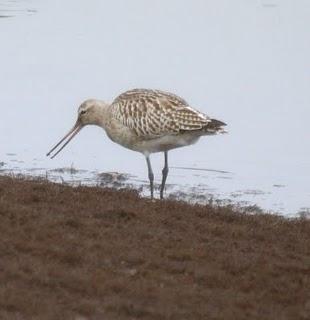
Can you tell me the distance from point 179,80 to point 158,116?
8.16 metres

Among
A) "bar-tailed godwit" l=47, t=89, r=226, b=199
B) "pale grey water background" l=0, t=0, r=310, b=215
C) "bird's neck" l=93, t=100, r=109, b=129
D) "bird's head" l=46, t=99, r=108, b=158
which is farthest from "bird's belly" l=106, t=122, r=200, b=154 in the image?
"pale grey water background" l=0, t=0, r=310, b=215

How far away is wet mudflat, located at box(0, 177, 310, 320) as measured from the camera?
337 inches

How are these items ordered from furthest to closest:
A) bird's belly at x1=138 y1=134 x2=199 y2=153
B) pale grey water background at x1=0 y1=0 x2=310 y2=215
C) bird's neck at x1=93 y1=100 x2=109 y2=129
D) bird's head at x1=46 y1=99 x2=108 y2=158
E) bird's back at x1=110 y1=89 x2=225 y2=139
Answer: pale grey water background at x1=0 y1=0 x2=310 y2=215
bird's head at x1=46 y1=99 x2=108 y2=158
bird's neck at x1=93 y1=100 x2=109 y2=129
bird's belly at x1=138 y1=134 x2=199 y2=153
bird's back at x1=110 y1=89 x2=225 y2=139

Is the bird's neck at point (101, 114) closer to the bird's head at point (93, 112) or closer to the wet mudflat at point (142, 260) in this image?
the bird's head at point (93, 112)

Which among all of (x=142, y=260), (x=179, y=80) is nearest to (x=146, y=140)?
(x=142, y=260)

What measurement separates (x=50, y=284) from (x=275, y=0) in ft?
75.1

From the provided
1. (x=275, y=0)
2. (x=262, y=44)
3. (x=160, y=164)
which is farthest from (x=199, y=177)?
(x=275, y=0)

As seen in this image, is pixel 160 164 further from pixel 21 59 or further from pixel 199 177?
pixel 21 59

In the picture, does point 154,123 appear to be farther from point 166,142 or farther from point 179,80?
point 179,80

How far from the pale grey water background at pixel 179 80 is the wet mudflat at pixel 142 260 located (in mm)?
3965

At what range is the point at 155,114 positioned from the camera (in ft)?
44.1

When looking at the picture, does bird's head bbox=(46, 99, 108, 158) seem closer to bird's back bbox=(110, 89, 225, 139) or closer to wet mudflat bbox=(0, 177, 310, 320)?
bird's back bbox=(110, 89, 225, 139)

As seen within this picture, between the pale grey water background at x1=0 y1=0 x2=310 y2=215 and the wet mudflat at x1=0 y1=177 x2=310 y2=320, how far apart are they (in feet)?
13.0

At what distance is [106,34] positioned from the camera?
2581 centimetres
